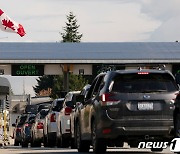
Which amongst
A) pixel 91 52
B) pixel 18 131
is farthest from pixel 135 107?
pixel 91 52

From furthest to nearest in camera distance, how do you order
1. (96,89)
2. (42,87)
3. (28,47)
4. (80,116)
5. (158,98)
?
1. (42,87)
2. (28,47)
3. (80,116)
4. (96,89)
5. (158,98)

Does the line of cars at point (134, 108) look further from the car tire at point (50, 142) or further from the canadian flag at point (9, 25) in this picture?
the canadian flag at point (9, 25)

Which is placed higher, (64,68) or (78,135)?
(64,68)

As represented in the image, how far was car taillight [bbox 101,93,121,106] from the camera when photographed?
19375 millimetres

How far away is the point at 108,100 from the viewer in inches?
765

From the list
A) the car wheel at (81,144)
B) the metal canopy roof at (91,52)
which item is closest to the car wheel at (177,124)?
the car wheel at (81,144)

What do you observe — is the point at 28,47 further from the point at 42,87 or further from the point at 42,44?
the point at 42,87

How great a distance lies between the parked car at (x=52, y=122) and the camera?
108 feet

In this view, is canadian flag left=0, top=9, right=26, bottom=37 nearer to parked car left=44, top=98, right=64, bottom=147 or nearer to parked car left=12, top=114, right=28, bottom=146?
parked car left=12, top=114, right=28, bottom=146

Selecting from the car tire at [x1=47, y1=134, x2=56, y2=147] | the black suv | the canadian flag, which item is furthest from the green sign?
the black suv

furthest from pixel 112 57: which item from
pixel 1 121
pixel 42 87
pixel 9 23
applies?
pixel 42 87

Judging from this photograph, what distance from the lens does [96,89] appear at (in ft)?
69.5

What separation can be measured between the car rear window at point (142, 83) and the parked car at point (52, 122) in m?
12.4

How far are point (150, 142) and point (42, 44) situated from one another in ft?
166
